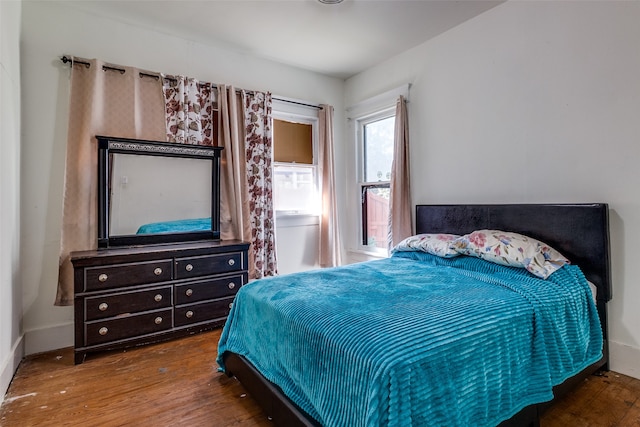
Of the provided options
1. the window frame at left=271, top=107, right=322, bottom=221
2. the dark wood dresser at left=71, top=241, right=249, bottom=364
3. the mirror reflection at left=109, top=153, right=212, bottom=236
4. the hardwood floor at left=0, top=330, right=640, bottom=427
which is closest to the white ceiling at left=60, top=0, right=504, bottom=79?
the window frame at left=271, top=107, right=322, bottom=221

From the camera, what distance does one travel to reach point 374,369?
111cm

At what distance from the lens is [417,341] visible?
1.21 m

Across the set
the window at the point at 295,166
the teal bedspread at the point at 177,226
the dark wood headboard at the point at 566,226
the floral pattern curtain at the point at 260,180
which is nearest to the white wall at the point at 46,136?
the teal bedspread at the point at 177,226

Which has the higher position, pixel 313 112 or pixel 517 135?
pixel 313 112

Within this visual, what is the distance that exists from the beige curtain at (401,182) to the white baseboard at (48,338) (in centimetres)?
300

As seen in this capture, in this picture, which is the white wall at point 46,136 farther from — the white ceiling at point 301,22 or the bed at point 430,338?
the bed at point 430,338

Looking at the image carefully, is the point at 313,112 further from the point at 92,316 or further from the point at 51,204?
the point at 92,316

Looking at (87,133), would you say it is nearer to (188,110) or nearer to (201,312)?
(188,110)

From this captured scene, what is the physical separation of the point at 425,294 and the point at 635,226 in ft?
4.90

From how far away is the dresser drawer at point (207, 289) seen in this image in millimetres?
2750

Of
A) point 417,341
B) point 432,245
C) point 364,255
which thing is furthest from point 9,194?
point 364,255

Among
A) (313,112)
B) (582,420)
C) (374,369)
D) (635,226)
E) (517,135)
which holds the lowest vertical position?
(582,420)

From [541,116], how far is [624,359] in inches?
68.5

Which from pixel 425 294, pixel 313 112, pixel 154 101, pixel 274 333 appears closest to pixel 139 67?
pixel 154 101
